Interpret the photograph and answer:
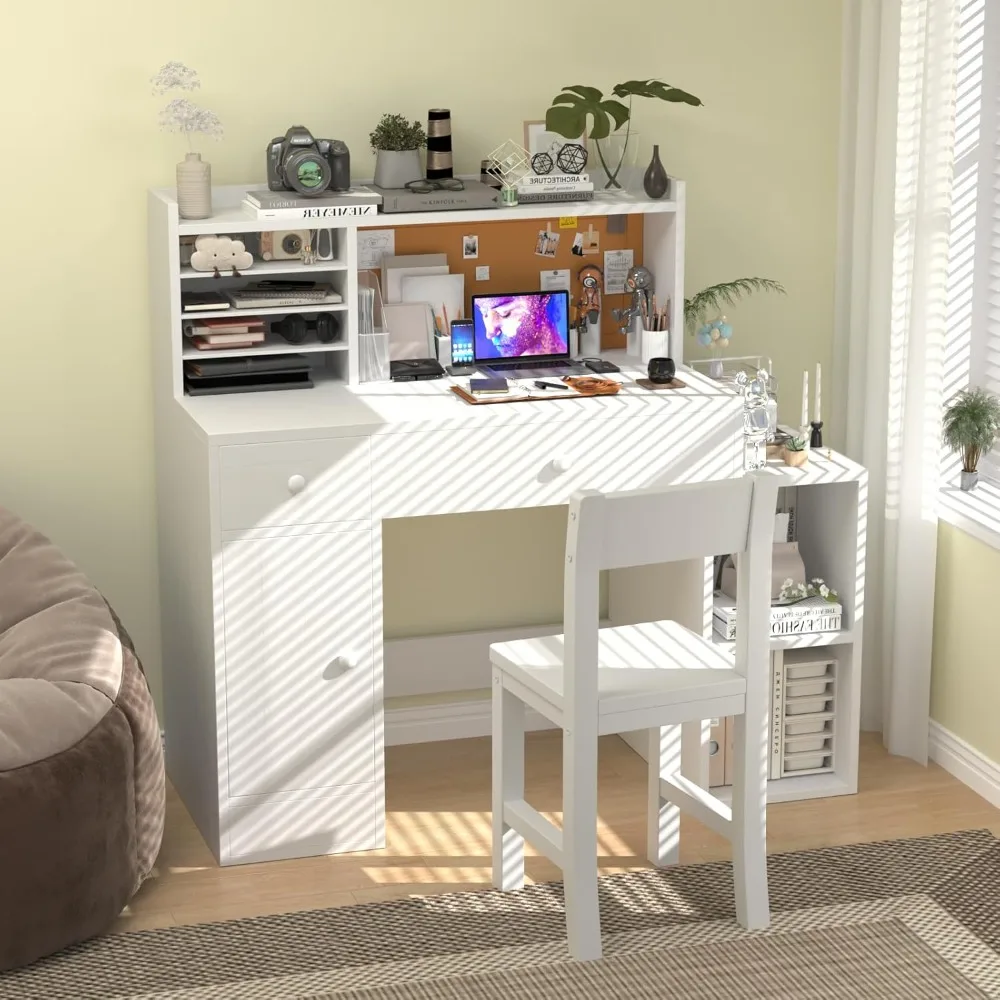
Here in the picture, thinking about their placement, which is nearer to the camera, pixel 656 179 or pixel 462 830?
pixel 462 830

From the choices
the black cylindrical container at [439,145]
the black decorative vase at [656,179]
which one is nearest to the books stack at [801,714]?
the black decorative vase at [656,179]

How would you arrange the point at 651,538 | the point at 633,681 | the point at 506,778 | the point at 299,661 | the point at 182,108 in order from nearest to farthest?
the point at 651,538
the point at 633,681
the point at 506,778
the point at 299,661
the point at 182,108

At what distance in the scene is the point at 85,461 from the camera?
3697 millimetres

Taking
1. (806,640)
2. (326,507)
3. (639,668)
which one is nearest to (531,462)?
(326,507)

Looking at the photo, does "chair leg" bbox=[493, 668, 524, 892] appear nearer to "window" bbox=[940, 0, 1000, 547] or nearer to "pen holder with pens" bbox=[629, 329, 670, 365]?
"pen holder with pens" bbox=[629, 329, 670, 365]

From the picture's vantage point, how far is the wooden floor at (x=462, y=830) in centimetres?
325

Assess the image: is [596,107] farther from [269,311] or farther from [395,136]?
[269,311]

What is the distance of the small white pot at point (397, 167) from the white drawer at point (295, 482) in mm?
702

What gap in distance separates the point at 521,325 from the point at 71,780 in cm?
149

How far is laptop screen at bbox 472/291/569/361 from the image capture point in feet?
12.3

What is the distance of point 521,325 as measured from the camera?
378 centimetres

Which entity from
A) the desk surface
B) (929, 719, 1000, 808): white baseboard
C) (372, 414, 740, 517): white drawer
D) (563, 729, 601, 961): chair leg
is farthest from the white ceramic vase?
(929, 719, 1000, 808): white baseboard

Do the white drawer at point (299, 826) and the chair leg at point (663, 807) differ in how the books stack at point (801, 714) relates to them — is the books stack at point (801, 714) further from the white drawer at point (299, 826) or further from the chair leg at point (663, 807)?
the white drawer at point (299, 826)

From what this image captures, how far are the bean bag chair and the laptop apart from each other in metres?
1.07
